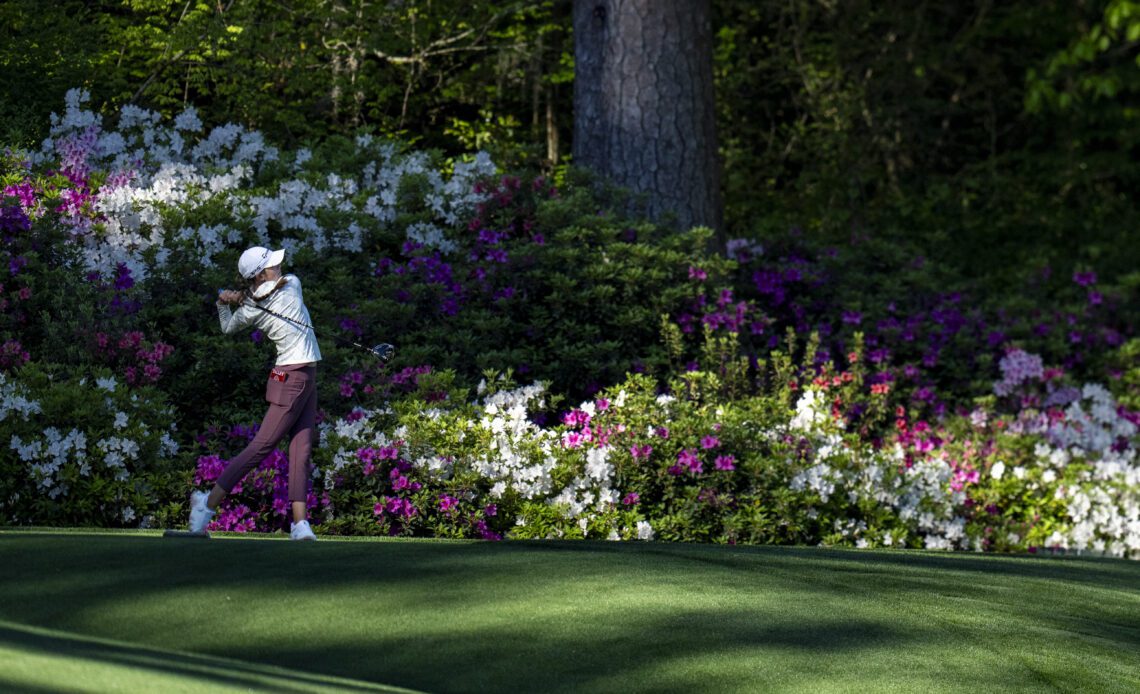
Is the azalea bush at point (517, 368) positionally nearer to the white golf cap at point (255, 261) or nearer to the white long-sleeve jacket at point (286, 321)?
the white long-sleeve jacket at point (286, 321)

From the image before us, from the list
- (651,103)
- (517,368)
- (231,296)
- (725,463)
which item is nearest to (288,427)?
(231,296)

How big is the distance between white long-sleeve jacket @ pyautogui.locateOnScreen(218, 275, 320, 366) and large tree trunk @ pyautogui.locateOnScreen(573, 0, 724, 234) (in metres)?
5.52

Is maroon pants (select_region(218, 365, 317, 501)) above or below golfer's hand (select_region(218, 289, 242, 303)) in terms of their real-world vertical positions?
below

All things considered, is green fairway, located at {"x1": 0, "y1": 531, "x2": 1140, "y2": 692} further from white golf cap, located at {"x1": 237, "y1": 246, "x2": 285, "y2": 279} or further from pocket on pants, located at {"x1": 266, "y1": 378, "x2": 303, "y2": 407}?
white golf cap, located at {"x1": 237, "y1": 246, "x2": 285, "y2": 279}

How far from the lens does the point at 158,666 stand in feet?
12.9

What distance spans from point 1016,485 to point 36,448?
603cm

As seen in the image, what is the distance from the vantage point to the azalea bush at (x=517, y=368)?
26.6ft

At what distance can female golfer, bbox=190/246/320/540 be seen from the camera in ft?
22.6

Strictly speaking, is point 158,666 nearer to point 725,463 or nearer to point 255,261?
point 255,261

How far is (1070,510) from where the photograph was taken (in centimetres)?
955

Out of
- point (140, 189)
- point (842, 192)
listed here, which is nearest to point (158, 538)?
point (140, 189)

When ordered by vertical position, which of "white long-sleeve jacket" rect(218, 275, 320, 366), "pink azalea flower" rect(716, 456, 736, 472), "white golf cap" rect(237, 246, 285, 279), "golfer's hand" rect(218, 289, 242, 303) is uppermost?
"white golf cap" rect(237, 246, 285, 279)

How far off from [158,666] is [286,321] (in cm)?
317

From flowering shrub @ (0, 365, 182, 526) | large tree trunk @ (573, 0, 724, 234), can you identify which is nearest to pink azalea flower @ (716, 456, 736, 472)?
flowering shrub @ (0, 365, 182, 526)
